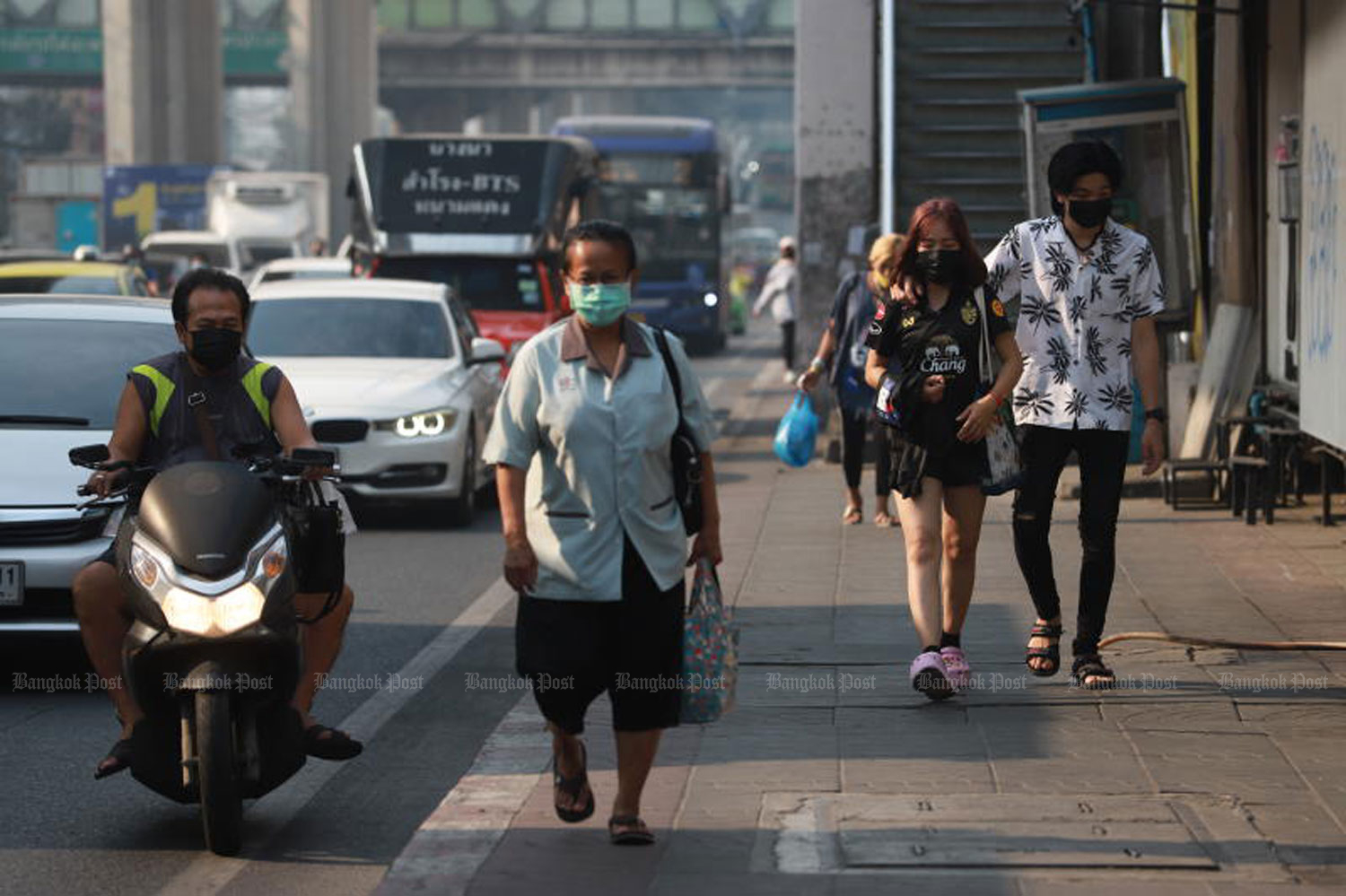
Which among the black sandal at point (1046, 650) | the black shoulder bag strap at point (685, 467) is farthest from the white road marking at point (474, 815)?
the black sandal at point (1046, 650)

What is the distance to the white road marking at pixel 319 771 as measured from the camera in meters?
6.39

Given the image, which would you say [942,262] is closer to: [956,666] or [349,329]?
[956,666]

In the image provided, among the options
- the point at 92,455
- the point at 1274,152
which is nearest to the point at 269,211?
the point at 1274,152

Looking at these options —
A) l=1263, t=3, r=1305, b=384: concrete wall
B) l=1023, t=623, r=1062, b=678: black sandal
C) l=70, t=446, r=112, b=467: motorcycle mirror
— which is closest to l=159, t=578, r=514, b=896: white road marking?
l=70, t=446, r=112, b=467: motorcycle mirror

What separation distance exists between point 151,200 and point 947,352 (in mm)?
50724

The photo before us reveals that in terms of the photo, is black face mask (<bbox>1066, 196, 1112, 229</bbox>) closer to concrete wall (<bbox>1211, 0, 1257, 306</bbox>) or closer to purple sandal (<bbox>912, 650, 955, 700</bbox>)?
purple sandal (<bbox>912, 650, 955, 700</bbox>)

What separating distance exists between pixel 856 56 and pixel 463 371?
5783 mm

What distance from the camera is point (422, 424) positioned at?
1584 cm

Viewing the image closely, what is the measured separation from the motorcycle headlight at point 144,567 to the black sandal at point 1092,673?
134 inches

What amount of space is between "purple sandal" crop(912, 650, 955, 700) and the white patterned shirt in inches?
35.3

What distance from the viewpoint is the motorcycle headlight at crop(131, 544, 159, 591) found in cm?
650

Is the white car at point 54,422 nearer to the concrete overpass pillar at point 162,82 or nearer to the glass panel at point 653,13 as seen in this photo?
the concrete overpass pillar at point 162,82

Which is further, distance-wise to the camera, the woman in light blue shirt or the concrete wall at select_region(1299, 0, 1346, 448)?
the concrete wall at select_region(1299, 0, 1346, 448)

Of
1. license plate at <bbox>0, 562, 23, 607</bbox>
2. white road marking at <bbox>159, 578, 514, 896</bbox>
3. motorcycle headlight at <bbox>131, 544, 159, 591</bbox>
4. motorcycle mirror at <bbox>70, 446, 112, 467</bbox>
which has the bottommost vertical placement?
white road marking at <bbox>159, 578, 514, 896</bbox>
